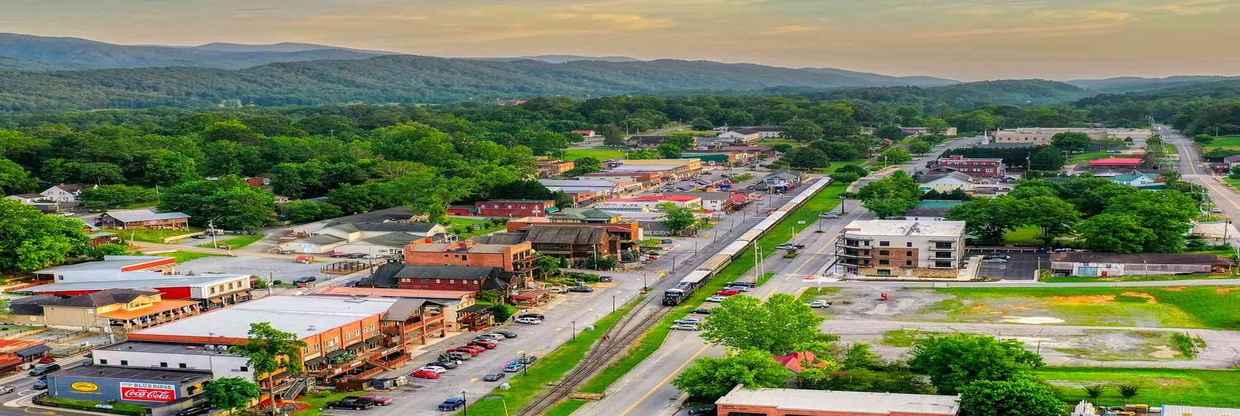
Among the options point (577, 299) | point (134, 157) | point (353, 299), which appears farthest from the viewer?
point (134, 157)

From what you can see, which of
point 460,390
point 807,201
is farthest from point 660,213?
point 460,390

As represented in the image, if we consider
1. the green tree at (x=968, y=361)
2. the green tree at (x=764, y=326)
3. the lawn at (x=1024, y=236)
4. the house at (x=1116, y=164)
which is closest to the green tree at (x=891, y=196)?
the lawn at (x=1024, y=236)

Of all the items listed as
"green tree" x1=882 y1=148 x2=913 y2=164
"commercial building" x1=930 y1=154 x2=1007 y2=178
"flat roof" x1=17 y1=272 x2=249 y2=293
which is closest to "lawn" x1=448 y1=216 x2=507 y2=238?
"flat roof" x1=17 y1=272 x2=249 y2=293

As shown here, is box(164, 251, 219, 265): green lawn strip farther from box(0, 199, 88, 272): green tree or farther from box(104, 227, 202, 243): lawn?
box(104, 227, 202, 243): lawn

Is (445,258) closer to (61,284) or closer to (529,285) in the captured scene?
(529,285)

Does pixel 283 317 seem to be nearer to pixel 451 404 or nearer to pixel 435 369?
pixel 435 369

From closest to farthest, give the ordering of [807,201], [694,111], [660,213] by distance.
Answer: [660,213]
[807,201]
[694,111]

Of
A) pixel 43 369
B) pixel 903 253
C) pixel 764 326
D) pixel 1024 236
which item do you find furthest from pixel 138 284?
pixel 1024 236
